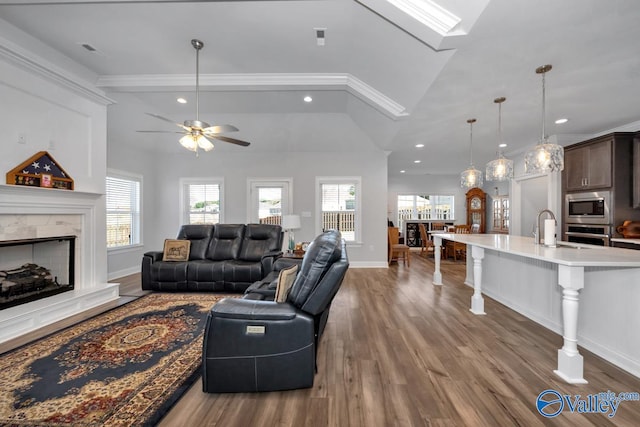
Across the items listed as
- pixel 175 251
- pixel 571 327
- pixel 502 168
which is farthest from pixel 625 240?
pixel 175 251

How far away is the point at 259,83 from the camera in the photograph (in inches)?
135

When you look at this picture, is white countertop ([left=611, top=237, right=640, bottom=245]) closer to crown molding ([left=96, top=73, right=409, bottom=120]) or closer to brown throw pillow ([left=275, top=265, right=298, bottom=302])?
crown molding ([left=96, top=73, right=409, bottom=120])

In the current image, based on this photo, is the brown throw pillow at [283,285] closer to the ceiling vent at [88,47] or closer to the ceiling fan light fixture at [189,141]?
the ceiling fan light fixture at [189,141]

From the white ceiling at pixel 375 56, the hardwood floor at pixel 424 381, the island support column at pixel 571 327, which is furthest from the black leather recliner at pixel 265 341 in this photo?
the white ceiling at pixel 375 56

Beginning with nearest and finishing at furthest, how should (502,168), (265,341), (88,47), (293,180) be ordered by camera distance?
1. (265,341)
2. (88,47)
3. (502,168)
4. (293,180)

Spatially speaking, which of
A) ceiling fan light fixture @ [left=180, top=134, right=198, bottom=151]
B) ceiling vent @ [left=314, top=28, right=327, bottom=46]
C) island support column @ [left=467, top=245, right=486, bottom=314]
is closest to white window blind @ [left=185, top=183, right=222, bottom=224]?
ceiling fan light fixture @ [left=180, top=134, right=198, bottom=151]

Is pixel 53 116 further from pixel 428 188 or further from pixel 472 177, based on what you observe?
pixel 428 188

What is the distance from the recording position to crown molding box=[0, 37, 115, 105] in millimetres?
2636

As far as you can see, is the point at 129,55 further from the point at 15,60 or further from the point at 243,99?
the point at 243,99

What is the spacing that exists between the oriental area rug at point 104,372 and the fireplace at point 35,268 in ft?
2.50

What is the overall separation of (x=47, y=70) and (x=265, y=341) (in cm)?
391

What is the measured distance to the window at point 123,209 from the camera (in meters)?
5.07

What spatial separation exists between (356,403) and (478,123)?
4.24 m

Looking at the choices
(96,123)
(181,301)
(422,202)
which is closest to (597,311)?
(181,301)
